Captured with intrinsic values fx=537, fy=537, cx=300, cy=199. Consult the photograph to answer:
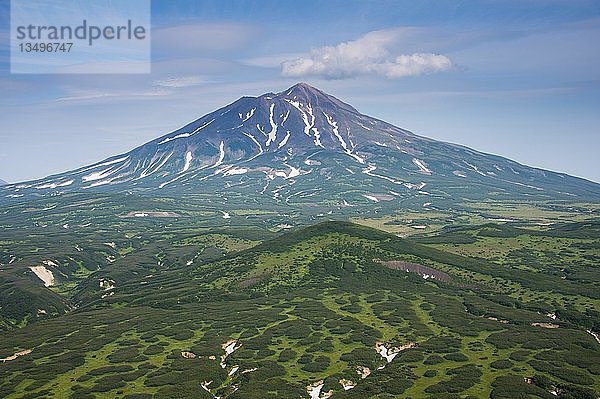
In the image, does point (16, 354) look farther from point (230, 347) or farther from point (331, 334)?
point (331, 334)

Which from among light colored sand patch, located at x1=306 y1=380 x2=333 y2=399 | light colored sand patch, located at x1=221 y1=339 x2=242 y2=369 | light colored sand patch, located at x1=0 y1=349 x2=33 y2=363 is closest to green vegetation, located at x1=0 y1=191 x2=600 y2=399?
light colored sand patch, located at x1=221 y1=339 x2=242 y2=369

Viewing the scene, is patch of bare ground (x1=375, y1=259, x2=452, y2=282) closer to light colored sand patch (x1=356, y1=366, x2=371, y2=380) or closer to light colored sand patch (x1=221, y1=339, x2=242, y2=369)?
light colored sand patch (x1=221, y1=339, x2=242, y2=369)

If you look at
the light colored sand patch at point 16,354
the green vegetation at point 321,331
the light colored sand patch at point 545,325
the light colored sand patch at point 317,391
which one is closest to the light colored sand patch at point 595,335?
the green vegetation at point 321,331

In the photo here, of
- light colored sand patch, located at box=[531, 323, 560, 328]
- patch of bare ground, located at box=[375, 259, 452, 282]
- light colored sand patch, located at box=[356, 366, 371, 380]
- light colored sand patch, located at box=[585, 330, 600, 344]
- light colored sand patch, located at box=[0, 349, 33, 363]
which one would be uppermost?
patch of bare ground, located at box=[375, 259, 452, 282]

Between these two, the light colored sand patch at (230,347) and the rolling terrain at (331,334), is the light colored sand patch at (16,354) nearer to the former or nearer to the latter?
the rolling terrain at (331,334)

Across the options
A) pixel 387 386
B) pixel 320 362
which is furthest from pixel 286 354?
pixel 387 386

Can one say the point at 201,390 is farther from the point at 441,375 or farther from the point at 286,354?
the point at 441,375

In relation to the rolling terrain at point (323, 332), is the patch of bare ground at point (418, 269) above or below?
above

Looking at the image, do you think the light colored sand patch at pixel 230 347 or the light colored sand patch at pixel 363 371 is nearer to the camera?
the light colored sand patch at pixel 363 371

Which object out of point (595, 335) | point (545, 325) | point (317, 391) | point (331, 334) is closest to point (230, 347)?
point (331, 334)
